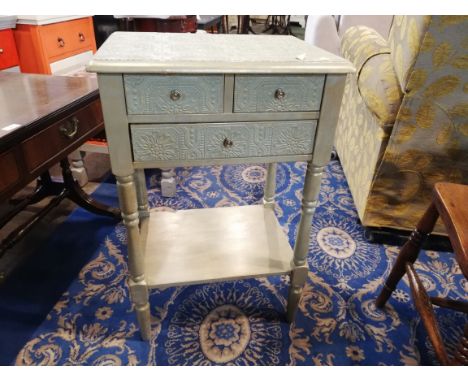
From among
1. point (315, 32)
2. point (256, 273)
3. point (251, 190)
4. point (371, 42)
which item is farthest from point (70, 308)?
point (315, 32)

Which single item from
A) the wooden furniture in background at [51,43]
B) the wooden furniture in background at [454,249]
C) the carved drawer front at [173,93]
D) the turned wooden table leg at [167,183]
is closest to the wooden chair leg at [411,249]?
the wooden furniture in background at [454,249]

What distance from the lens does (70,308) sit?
4.11ft

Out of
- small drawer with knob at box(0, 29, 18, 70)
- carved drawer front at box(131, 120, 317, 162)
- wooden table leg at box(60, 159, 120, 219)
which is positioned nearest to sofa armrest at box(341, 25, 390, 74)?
carved drawer front at box(131, 120, 317, 162)

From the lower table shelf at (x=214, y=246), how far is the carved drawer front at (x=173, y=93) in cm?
56

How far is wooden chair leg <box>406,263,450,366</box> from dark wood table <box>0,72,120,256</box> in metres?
1.21

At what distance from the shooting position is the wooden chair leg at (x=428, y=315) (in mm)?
926

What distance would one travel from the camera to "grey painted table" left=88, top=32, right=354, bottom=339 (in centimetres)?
75

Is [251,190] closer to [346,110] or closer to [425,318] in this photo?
[346,110]

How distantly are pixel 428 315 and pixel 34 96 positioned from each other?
1.41 meters

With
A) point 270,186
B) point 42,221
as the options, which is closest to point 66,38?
point 42,221

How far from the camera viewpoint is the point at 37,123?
3.03 feet

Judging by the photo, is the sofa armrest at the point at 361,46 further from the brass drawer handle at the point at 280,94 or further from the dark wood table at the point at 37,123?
the dark wood table at the point at 37,123

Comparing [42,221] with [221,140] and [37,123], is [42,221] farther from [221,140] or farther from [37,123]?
[221,140]

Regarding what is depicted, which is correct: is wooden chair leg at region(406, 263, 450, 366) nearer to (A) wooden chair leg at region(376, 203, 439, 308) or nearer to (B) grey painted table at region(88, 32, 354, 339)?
(A) wooden chair leg at region(376, 203, 439, 308)
